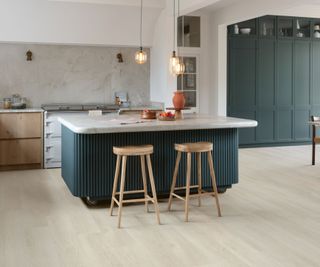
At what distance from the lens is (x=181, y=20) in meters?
8.14

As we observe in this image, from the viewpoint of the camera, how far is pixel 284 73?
9117mm

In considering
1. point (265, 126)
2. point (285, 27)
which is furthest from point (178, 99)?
point (285, 27)

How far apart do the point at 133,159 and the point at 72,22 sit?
3379 millimetres

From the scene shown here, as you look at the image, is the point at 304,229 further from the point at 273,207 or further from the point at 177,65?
the point at 177,65

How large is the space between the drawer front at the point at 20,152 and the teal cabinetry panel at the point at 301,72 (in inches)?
197

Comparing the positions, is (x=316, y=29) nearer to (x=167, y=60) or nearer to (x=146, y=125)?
(x=167, y=60)

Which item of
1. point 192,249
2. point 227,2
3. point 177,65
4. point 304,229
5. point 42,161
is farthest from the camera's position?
point 227,2

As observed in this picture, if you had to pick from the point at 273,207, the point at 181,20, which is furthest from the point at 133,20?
the point at 273,207

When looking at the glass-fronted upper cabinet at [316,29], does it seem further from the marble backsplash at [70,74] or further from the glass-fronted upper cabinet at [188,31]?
the marble backsplash at [70,74]

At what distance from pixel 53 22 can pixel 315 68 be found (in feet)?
16.6

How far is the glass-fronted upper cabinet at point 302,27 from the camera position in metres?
9.17

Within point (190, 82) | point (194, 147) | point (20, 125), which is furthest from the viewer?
point (190, 82)

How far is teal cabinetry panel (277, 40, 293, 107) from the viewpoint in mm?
9062

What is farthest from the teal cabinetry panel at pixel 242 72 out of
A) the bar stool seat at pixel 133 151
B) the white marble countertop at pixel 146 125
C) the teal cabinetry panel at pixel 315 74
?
the bar stool seat at pixel 133 151
